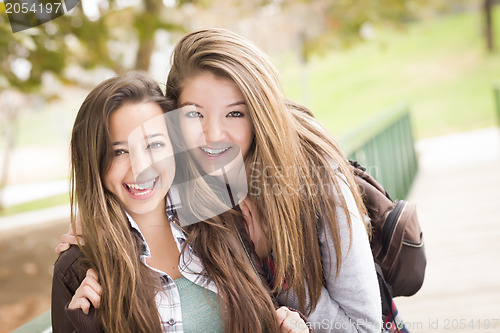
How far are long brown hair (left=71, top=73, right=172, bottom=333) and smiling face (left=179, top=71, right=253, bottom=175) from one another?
0.14m

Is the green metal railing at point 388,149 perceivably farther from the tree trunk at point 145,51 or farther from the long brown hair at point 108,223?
the tree trunk at point 145,51

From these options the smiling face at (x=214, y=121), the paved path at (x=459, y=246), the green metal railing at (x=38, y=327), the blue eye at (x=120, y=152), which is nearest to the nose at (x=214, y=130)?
the smiling face at (x=214, y=121)

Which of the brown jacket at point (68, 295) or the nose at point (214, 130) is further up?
the nose at point (214, 130)

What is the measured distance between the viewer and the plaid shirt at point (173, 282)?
157cm

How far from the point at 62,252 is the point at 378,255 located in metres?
0.97

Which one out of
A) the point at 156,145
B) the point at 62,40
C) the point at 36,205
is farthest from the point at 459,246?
the point at 36,205

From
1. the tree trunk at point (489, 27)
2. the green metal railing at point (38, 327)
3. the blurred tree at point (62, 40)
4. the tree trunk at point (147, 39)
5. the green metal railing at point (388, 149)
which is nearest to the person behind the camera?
the green metal railing at point (38, 327)

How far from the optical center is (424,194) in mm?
5871

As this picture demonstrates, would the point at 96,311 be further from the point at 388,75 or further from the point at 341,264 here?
the point at 388,75

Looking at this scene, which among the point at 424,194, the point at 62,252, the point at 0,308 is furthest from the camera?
the point at 424,194

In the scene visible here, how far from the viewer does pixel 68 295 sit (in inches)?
60.9

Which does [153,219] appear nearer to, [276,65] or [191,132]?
[191,132]

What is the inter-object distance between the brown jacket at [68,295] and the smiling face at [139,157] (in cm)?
21

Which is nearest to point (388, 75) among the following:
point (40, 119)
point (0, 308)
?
point (40, 119)
